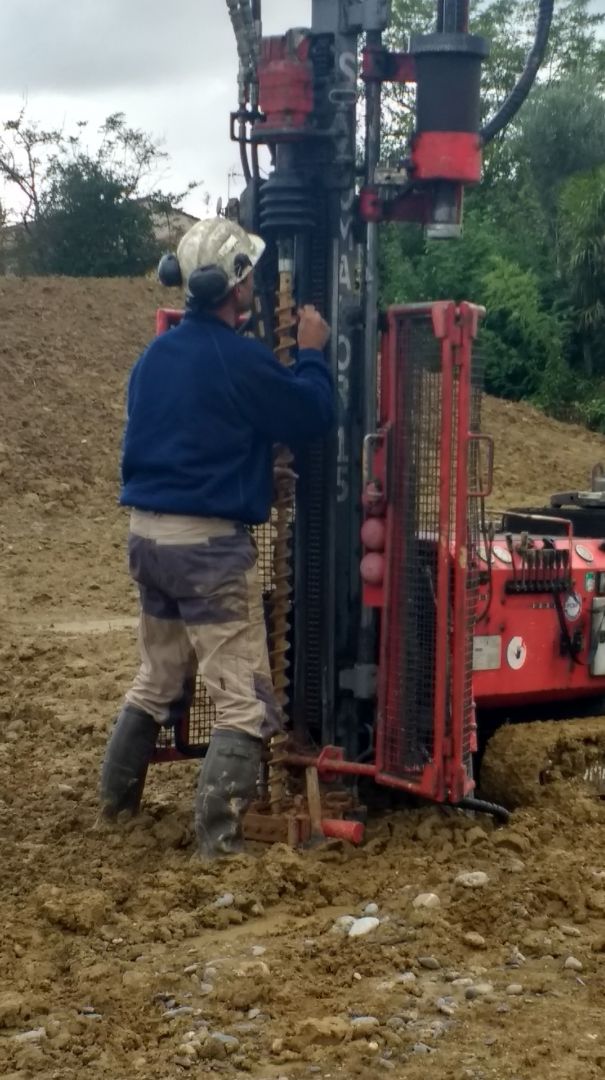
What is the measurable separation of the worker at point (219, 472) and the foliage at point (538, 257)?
16.9 metres

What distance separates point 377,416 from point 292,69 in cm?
129

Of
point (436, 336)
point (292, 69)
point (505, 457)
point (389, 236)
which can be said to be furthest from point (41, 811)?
point (389, 236)

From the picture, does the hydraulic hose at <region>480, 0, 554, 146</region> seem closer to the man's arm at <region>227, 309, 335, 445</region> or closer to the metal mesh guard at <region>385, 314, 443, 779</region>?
the metal mesh guard at <region>385, 314, 443, 779</region>

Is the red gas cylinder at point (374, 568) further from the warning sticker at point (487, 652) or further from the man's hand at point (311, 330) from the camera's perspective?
the man's hand at point (311, 330)

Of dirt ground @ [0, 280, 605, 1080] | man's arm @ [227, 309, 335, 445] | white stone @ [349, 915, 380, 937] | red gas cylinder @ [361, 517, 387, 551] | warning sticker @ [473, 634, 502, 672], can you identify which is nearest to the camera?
dirt ground @ [0, 280, 605, 1080]

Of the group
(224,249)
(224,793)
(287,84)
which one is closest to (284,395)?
(224,249)

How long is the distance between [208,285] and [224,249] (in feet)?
0.58

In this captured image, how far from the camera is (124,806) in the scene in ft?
20.7

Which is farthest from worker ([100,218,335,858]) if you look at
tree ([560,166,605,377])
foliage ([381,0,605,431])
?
tree ([560,166,605,377])

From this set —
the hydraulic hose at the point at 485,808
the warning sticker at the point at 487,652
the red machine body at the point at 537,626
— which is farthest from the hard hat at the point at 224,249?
the hydraulic hose at the point at 485,808

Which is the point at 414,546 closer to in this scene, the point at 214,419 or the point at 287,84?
the point at 214,419

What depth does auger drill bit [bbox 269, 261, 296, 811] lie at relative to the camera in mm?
6125

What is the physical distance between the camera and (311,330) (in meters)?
6.01

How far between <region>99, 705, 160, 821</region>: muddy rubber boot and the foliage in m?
16.8
